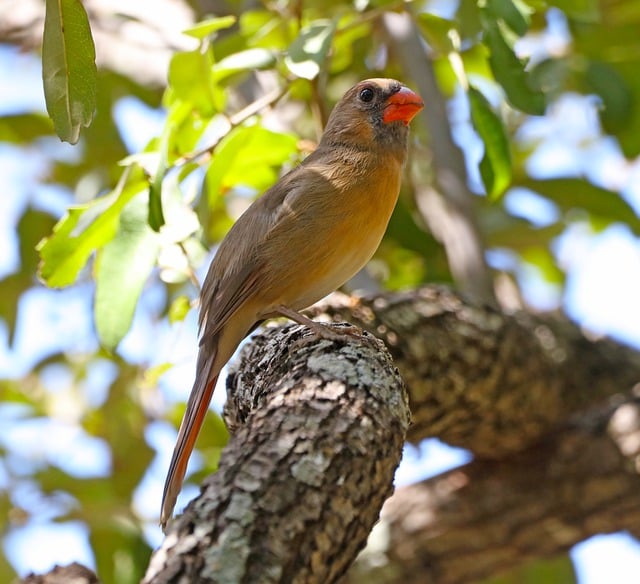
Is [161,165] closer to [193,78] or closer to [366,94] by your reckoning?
[193,78]

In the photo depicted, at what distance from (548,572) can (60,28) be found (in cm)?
347

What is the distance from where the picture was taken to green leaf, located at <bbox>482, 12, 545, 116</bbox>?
11.6ft

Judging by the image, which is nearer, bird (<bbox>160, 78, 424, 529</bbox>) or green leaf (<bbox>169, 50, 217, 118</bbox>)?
bird (<bbox>160, 78, 424, 529</bbox>)

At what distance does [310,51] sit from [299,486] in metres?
1.77

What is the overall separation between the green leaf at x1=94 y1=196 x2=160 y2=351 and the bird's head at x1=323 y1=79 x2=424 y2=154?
0.87m

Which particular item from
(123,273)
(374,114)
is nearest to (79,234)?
(123,273)

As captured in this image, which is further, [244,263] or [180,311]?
[180,311]

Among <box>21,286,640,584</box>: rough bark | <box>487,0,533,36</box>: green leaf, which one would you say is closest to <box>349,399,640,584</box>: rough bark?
<box>21,286,640,584</box>: rough bark

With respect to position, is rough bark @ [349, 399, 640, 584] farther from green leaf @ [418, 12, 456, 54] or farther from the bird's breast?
green leaf @ [418, 12, 456, 54]

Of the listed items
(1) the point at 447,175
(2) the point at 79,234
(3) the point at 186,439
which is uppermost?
(1) the point at 447,175

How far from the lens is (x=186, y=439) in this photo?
11.0ft

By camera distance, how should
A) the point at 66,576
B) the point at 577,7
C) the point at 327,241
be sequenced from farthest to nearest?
1. the point at 577,7
2. the point at 327,241
3. the point at 66,576

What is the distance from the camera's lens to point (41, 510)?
194 inches

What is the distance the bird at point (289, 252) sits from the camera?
138 inches
